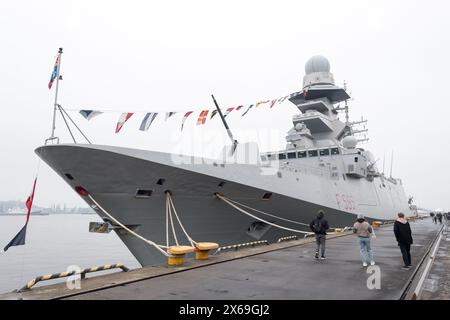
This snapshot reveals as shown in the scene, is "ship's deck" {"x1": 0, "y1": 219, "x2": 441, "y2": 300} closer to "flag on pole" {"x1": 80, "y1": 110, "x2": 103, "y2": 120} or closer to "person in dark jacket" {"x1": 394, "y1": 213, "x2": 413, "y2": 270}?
"person in dark jacket" {"x1": 394, "y1": 213, "x2": 413, "y2": 270}

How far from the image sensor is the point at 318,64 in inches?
1048

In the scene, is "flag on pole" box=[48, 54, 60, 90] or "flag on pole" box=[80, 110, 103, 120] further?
"flag on pole" box=[80, 110, 103, 120]

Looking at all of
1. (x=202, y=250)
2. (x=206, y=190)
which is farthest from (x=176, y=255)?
(x=206, y=190)

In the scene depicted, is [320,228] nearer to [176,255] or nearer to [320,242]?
[320,242]

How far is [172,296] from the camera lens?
190 inches

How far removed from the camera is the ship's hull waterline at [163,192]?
912cm

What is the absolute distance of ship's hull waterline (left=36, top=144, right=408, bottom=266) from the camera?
912 cm

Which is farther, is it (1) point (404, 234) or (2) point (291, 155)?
(2) point (291, 155)

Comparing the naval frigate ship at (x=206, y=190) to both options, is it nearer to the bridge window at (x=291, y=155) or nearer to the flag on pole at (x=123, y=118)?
the flag on pole at (x=123, y=118)

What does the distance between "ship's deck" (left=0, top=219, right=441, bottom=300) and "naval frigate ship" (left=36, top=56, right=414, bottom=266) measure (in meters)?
2.93

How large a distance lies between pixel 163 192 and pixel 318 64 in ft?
69.0

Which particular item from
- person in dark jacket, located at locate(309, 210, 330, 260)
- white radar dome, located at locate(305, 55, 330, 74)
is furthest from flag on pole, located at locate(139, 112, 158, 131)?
white radar dome, located at locate(305, 55, 330, 74)
